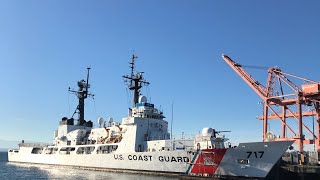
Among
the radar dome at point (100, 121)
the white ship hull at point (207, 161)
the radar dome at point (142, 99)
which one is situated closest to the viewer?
the white ship hull at point (207, 161)

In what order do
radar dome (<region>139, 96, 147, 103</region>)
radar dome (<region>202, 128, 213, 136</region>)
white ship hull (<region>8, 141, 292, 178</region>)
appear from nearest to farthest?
1. white ship hull (<region>8, 141, 292, 178</region>)
2. radar dome (<region>202, 128, 213, 136</region>)
3. radar dome (<region>139, 96, 147, 103</region>)

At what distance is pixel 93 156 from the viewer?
38625mm

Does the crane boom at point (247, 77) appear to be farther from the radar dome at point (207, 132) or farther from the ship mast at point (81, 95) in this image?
the ship mast at point (81, 95)

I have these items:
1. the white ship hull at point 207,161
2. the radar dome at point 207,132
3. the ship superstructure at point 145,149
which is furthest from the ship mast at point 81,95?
the radar dome at point 207,132

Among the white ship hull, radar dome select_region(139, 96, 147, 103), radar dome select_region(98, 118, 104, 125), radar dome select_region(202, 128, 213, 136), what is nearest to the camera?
the white ship hull

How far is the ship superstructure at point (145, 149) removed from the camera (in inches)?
1046

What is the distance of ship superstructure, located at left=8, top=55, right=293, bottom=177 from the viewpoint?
26556mm

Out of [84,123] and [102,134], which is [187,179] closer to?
[102,134]

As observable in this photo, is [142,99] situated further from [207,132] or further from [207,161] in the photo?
[207,161]

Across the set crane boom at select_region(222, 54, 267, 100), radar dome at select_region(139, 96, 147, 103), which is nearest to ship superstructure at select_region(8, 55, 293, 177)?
radar dome at select_region(139, 96, 147, 103)

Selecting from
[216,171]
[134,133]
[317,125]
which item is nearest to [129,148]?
[134,133]

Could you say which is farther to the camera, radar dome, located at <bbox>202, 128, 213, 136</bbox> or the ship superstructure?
radar dome, located at <bbox>202, 128, 213, 136</bbox>

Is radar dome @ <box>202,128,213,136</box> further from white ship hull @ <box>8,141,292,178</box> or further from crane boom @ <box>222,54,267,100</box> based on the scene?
crane boom @ <box>222,54,267,100</box>

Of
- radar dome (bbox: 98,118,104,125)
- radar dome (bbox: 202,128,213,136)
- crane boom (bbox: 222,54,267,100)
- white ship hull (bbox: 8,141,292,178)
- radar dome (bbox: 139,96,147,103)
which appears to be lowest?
white ship hull (bbox: 8,141,292,178)
